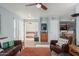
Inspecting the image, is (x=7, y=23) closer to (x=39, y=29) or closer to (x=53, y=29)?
(x=39, y=29)

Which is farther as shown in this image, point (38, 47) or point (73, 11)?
point (38, 47)

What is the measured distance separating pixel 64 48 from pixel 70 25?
0.59 m

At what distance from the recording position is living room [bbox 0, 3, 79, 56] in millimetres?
2990

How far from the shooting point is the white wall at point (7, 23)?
117 inches

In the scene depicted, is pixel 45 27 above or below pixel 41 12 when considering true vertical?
below

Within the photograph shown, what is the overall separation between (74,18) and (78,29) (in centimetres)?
31

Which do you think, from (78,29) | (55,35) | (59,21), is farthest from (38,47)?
(78,29)

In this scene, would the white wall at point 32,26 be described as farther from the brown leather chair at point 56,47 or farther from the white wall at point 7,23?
the brown leather chair at point 56,47

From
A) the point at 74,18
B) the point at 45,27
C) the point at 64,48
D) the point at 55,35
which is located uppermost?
the point at 74,18

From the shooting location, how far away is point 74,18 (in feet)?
9.75

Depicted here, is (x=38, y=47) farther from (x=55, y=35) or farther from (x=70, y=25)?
(x=70, y=25)

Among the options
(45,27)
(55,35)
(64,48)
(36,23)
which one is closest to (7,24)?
(36,23)

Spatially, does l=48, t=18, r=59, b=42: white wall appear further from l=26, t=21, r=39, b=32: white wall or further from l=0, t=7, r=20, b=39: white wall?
l=0, t=7, r=20, b=39: white wall

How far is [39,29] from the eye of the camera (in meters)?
3.19
